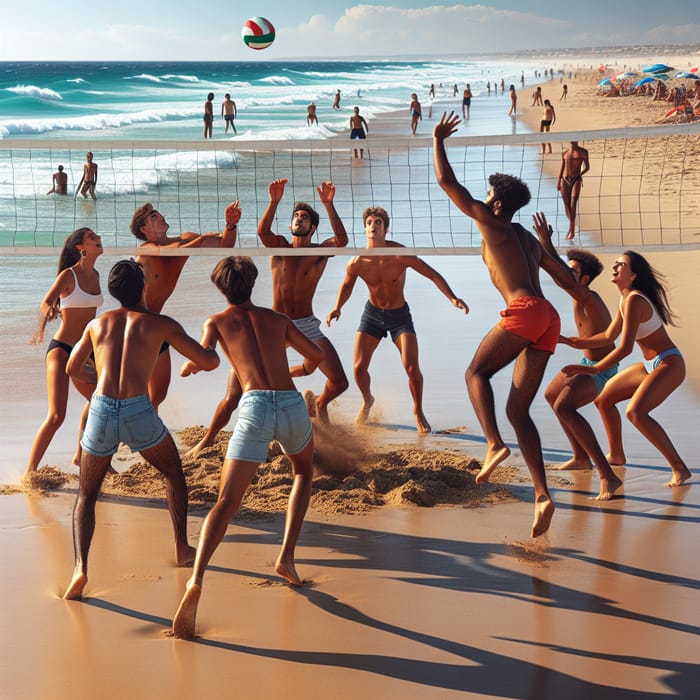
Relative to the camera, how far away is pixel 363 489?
6797mm

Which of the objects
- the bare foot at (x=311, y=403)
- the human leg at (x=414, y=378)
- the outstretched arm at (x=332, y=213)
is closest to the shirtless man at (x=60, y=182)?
the human leg at (x=414, y=378)

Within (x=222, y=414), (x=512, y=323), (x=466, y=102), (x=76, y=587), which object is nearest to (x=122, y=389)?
(x=76, y=587)

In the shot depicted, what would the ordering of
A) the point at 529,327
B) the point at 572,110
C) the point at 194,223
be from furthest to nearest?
the point at 572,110, the point at 194,223, the point at 529,327

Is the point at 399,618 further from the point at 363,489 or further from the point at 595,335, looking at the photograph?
the point at 595,335

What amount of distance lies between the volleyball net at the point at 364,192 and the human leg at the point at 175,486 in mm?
2431

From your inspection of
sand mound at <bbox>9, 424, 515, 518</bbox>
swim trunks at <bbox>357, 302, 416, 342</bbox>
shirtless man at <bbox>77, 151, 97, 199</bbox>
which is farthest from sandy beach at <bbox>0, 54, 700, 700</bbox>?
shirtless man at <bbox>77, 151, 97, 199</bbox>

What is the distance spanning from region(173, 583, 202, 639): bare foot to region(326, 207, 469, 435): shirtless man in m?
3.69

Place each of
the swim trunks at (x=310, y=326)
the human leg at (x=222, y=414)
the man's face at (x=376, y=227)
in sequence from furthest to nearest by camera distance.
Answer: the man's face at (x=376, y=227) → the swim trunks at (x=310, y=326) → the human leg at (x=222, y=414)

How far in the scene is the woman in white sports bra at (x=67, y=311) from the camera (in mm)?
6738

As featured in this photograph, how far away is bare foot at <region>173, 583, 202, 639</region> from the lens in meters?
4.71

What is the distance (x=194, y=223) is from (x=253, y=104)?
4546cm

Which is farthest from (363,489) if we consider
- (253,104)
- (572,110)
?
(253,104)

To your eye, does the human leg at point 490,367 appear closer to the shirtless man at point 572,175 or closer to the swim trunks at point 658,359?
the swim trunks at point 658,359

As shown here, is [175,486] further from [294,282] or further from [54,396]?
[294,282]
